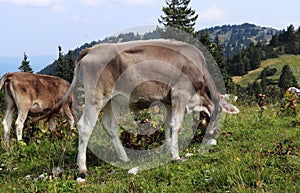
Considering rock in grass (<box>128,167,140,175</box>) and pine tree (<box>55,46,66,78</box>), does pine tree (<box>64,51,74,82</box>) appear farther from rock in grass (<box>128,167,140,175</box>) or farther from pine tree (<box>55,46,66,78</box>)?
rock in grass (<box>128,167,140,175</box>)

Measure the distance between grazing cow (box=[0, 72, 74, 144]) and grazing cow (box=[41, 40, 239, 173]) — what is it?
3.63 m

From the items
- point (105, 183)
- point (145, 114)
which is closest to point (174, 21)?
point (145, 114)

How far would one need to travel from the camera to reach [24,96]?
10508 millimetres

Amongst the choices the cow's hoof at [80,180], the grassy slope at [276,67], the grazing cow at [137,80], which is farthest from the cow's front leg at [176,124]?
the grassy slope at [276,67]

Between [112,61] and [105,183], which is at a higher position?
[112,61]

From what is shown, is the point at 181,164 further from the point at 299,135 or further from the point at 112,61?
the point at 299,135

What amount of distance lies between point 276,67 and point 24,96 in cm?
10116

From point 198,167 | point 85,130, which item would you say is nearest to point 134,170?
point 198,167

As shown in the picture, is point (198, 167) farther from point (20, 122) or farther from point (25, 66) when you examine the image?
point (25, 66)

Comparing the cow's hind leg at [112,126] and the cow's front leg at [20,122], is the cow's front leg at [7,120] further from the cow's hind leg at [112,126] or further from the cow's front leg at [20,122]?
the cow's hind leg at [112,126]

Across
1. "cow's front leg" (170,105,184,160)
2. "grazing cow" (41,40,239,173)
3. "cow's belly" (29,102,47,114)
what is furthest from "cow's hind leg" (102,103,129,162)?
"cow's belly" (29,102,47,114)

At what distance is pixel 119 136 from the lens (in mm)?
8195

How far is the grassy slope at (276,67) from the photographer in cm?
9744

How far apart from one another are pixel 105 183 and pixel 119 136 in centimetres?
253
